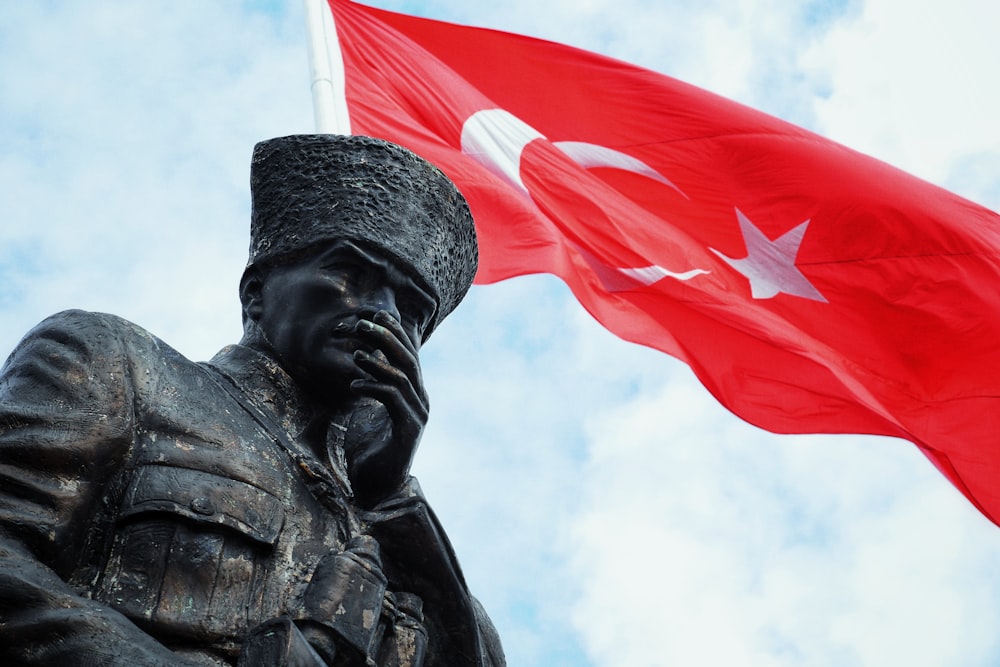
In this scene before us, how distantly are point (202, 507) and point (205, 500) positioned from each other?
0.04 m

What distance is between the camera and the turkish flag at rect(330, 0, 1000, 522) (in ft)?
44.9

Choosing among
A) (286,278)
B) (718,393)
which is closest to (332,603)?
(286,278)

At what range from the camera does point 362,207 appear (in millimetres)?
7598

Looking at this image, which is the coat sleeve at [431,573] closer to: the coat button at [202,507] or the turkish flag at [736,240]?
the coat button at [202,507]

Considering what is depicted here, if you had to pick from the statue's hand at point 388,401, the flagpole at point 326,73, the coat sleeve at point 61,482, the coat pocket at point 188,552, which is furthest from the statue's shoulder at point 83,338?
the flagpole at point 326,73

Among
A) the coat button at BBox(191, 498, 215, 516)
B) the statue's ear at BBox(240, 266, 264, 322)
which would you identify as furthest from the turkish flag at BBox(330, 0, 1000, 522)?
the coat button at BBox(191, 498, 215, 516)

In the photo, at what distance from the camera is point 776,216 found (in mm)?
14609

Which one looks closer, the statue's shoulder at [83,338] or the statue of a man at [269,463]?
the statue of a man at [269,463]

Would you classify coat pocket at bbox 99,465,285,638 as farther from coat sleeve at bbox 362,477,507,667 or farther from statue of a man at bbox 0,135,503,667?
coat sleeve at bbox 362,477,507,667

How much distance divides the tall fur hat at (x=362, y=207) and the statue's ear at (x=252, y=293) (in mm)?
57

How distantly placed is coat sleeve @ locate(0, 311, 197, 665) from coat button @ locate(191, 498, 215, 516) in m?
0.30

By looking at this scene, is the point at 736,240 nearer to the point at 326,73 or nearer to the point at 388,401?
the point at 326,73

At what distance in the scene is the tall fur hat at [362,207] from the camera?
7.53m

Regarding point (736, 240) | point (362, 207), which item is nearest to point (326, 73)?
point (736, 240)
